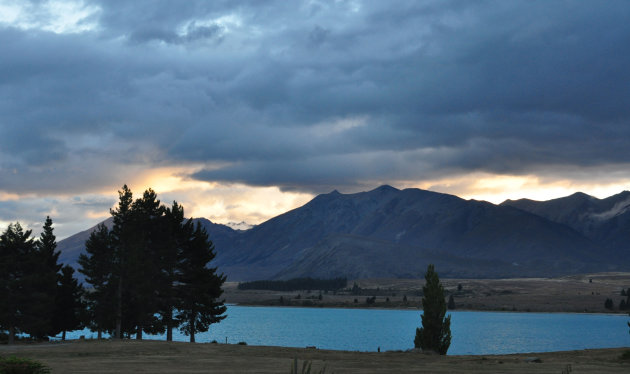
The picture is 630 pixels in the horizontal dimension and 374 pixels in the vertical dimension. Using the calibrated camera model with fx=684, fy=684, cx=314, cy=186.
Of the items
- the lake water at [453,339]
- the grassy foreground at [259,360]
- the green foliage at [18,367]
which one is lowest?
the lake water at [453,339]

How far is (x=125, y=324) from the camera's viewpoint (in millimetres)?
86312

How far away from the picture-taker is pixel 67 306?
9006cm

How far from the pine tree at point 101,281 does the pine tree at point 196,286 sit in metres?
8.73

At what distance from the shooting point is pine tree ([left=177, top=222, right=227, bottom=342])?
88625mm

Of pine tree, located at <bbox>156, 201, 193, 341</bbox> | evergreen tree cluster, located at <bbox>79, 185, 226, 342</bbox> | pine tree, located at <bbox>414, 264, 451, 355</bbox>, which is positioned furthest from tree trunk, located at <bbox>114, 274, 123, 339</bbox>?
pine tree, located at <bbox>414, 264, 451, 355</bbox>

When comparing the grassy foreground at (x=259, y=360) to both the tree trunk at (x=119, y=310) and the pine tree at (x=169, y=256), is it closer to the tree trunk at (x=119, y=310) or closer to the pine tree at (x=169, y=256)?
the tree trunk at (x=119, y=310)

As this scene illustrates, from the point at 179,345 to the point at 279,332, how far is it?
8786cm

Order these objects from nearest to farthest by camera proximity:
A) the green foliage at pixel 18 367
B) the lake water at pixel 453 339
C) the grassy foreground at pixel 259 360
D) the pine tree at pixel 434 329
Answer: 1. the green foliage at pixel 18 367
2. the grassy foreground at pixel 259 360
3. the pine tree at pixel 434 329
4. the lake water at pixel 453 339

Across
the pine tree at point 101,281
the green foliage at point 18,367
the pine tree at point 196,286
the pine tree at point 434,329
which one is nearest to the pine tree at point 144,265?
the pine tree at point 101,281

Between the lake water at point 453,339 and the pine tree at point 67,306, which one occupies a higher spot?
the pine tree at point 67,306

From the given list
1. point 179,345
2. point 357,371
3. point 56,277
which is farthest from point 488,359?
point 56,277

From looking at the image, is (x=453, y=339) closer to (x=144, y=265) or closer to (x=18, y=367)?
(x=144, y=265)

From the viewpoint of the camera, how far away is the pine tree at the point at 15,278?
81125 mm

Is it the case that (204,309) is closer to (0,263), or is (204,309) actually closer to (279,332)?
(0,263)
